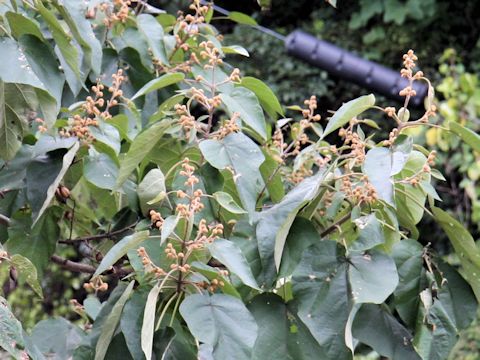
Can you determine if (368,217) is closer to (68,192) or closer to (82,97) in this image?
(68,192)

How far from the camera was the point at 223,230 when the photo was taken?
49.6 inches

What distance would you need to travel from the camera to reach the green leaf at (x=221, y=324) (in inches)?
40.6

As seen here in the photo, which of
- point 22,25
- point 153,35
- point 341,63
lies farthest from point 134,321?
point 341,63

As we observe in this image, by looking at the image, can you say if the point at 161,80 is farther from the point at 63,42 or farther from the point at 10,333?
the point at 10,333

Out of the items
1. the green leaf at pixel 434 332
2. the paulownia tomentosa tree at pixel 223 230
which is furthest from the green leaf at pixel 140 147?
the green leaf at pixel 434 332

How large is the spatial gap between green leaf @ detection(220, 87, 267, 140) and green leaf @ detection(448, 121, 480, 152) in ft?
0.91

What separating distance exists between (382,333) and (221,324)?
259 millimetres

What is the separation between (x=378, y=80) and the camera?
202 inches

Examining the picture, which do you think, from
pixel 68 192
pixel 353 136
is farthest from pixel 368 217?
pixel 68 192

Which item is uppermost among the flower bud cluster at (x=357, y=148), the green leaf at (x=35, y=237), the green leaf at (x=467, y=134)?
the green leaf at (x=467, y=134)

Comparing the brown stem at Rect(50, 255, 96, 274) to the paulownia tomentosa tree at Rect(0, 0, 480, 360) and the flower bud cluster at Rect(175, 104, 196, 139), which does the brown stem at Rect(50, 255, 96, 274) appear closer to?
the paulownia tomentosa tree at Rect(0, 0, 480, 360)

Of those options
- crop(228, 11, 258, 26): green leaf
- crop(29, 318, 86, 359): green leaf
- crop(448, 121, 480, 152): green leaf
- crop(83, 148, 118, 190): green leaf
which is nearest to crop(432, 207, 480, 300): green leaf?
crop(448, 121, 480, 152): green leaf

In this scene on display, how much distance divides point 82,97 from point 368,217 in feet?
2.43

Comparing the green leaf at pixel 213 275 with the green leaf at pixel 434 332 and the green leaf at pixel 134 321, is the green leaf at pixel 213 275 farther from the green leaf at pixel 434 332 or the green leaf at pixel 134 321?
the green leaf at pixel 434 332
